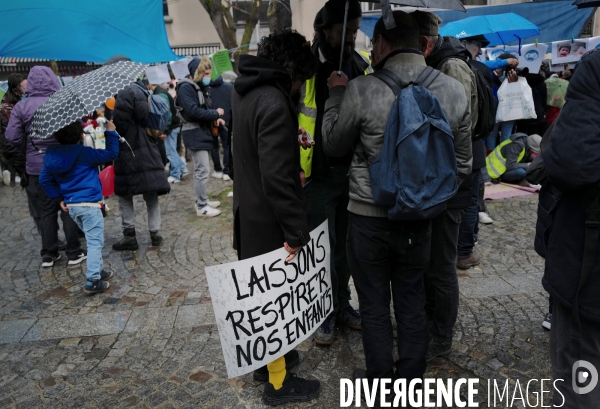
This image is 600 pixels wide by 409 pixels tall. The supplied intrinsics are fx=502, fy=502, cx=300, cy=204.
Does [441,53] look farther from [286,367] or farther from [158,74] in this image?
[158,74]

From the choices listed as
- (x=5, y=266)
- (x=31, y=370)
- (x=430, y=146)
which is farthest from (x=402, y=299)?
(x=5, y=266)

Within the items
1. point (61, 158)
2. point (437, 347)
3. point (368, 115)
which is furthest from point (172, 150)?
point (368, 115)

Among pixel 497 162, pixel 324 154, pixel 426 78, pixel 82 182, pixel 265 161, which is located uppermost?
pixel 426 78

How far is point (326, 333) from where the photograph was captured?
341cm

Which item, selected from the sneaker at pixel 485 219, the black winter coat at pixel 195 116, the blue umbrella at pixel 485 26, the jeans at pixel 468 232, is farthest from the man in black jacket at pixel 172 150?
the jeans at pixel 468 232

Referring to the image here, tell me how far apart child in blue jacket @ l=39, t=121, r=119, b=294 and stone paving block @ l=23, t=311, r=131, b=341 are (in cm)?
49

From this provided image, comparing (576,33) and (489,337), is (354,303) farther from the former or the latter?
(576,33)

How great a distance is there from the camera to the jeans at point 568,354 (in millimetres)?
2049

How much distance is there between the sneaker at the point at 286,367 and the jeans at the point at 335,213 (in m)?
0.53

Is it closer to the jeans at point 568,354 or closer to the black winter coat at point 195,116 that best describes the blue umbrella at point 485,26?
the black winter coat at point 195,116

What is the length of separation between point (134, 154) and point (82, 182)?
3.19 ft

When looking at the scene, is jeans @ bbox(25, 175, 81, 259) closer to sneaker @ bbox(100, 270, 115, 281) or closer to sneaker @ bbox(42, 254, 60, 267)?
sneaker @ bbox(42, 254, 60, 267)

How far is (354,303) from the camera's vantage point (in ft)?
13.2

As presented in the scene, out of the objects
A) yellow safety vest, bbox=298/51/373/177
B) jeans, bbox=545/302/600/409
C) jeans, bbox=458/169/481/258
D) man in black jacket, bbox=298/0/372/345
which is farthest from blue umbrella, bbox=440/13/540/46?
jeans, bbox=545/302/600/409
